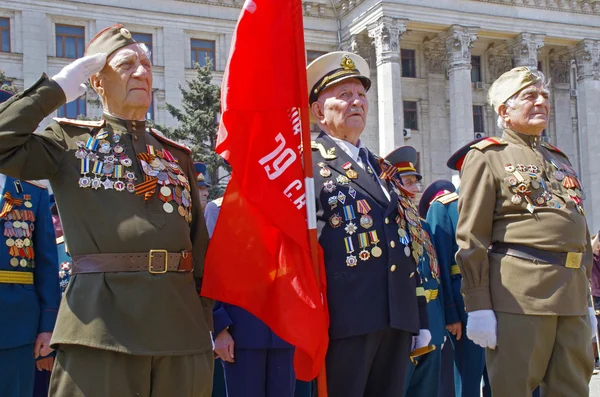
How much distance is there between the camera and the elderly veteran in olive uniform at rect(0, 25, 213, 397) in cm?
323

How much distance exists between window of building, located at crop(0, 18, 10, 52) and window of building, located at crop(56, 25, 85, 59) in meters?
1.96

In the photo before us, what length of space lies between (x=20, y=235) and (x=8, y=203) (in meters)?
0.22

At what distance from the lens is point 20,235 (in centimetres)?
466

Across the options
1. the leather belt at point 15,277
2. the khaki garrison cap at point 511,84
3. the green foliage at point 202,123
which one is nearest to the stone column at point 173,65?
the green foliage at point 202,123

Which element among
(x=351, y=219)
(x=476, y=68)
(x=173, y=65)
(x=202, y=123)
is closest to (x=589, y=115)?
(x=476, y=68)

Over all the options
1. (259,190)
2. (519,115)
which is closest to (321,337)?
(259,190)

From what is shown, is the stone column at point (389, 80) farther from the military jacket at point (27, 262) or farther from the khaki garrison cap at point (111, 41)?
the khaki garrison cap at point (111, 41)

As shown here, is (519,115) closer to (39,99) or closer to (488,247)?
(488,247)

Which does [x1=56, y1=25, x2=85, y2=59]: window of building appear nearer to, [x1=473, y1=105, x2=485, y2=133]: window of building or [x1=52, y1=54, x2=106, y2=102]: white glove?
[x1=473, y1=105, x2=485, y2=133]: window of building

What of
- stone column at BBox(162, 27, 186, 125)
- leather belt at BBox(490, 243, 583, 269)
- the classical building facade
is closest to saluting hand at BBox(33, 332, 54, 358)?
leather belt at BBox(490, 243, 583, 269)

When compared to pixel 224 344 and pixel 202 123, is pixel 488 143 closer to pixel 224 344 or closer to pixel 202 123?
pixel 224 344

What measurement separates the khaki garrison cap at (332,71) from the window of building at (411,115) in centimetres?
3385

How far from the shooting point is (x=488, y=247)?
4598 millimetres

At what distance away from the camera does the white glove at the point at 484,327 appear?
4410 mm
